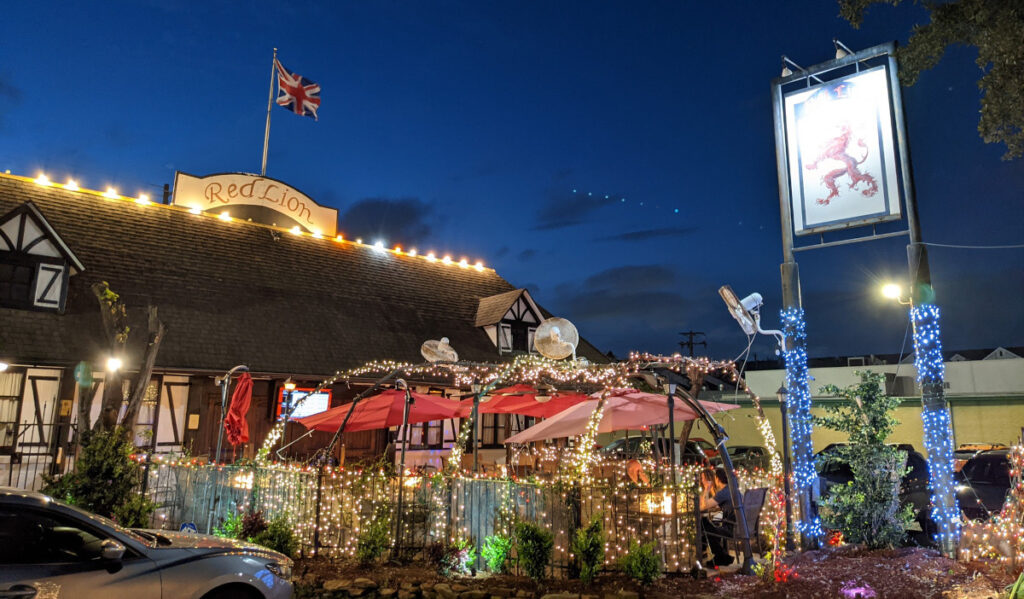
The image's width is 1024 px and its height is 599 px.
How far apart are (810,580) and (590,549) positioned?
2371 mm

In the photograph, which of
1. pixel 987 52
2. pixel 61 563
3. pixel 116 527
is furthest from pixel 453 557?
pixel 987 52

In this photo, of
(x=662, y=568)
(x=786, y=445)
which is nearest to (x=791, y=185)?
(x=786, y=445)

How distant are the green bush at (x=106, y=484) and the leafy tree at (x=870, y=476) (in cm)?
989

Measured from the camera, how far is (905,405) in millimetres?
25375

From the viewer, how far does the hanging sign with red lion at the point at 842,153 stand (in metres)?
9.91

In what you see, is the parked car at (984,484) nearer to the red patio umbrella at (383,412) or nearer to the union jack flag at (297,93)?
the red patio umbrella at (383,412)

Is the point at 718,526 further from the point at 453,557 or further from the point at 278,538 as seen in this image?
the point at 278,538

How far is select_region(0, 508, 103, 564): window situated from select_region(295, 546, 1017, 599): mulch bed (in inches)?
121

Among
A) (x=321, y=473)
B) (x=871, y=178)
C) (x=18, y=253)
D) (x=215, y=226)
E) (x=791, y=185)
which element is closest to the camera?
(x=321, y=473)

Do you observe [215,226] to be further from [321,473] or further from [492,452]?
[321,473]

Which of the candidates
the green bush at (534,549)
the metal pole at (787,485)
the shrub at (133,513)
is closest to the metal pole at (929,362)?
the metal pole at (787,485)

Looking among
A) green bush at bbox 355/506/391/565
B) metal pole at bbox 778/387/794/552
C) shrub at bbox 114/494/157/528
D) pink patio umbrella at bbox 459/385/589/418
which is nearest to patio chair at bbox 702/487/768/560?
metal pole at bbox 778/387/794/552

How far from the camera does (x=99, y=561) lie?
5.00 metres

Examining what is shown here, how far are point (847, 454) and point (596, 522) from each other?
4.55 m
